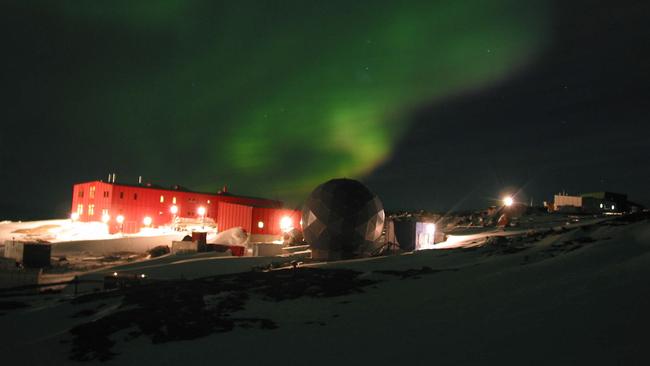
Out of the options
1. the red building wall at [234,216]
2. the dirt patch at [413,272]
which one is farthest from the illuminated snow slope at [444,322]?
the red building wall at [234,216]

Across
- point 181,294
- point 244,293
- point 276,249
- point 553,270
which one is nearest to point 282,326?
point 244,293

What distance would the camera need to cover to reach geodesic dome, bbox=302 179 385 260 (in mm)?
28000

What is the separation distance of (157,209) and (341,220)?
31.0 metres

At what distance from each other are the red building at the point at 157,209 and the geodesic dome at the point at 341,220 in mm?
16619

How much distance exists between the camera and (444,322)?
891cm

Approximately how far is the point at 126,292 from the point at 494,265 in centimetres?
1347

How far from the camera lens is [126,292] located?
1622cm

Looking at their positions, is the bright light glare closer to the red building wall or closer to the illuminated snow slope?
the red building wall

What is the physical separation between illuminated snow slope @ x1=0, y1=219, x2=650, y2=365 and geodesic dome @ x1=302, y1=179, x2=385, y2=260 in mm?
12909

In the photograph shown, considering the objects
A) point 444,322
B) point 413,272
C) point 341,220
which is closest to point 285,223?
point 341,220

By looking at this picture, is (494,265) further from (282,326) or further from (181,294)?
(181,294)

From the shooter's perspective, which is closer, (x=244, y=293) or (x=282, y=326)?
(x=282, y=326)

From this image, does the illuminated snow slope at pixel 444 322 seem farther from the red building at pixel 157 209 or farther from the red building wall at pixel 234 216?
the red building at pixel 157 209

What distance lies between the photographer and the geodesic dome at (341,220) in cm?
2800
